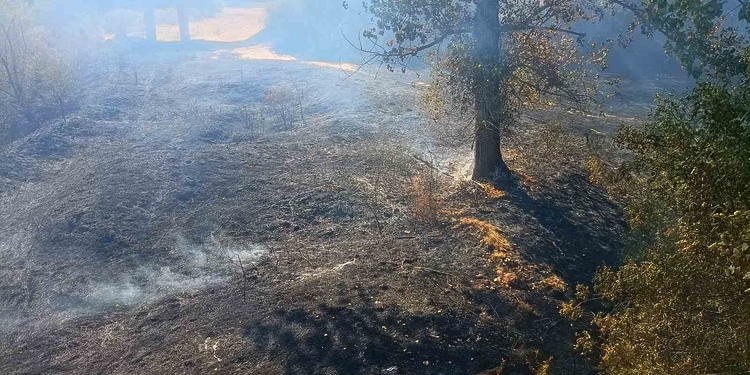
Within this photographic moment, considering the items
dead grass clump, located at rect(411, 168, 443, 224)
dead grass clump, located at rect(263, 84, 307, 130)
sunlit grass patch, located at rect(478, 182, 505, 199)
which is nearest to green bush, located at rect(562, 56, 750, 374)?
dead grass clump, located at rect(411, 168, 443, 224)

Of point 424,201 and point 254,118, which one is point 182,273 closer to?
point 424,201

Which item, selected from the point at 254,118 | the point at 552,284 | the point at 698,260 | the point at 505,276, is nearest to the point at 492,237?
the point at 505,276

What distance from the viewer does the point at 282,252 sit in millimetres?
8727

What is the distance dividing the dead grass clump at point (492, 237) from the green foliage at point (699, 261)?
13.0ft

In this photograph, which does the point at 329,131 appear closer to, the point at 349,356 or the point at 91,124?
the point at 91,124

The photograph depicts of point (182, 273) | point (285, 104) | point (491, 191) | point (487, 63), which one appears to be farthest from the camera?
point (285, 104)

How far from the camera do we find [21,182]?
12180mm

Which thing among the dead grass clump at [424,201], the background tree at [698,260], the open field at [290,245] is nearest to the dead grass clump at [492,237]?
the open field at [290,245]

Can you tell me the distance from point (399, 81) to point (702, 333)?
61.5ft

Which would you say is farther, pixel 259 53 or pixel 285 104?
pixel 259 53

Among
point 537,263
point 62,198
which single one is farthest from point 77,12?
point 537,263

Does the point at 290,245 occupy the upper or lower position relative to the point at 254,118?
lower

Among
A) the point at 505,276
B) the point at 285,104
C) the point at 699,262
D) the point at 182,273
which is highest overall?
the point at 699,262

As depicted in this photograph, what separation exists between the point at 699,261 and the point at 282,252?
6.35m
